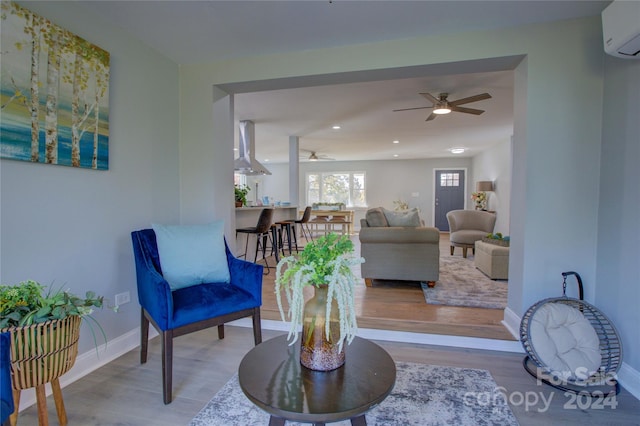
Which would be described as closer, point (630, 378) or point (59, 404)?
point (59, 404)

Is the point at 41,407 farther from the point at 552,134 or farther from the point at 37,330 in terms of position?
the point at 552,134

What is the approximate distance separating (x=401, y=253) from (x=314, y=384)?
257cm

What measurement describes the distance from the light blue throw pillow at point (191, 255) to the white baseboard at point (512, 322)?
7.04 ft

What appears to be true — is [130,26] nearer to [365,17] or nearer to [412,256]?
[365,17]

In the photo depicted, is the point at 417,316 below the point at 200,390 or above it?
above

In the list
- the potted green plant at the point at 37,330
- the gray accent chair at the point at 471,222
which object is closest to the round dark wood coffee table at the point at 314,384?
the potted green plant at the point at 37,330

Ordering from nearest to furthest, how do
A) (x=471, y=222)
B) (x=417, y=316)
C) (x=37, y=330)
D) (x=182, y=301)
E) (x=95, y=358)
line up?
1. (x=37, y=330)
2. (x=182, y=301)
3. (x=95, y=358)
4. (x=417, y=316)
5. (x=471, y=222)

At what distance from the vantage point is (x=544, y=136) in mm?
2256

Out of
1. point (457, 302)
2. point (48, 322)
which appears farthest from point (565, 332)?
point (48, 322)

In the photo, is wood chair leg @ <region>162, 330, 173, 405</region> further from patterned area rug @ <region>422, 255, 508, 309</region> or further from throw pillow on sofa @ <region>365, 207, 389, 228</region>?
throw pillow on sofa @ <region>365, 207, 389, 228</region>

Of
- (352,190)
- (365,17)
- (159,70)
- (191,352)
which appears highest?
(365,17)

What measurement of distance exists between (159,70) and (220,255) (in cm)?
166

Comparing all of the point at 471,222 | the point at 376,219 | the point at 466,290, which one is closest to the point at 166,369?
the point at 376,219

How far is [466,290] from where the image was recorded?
3443mm
